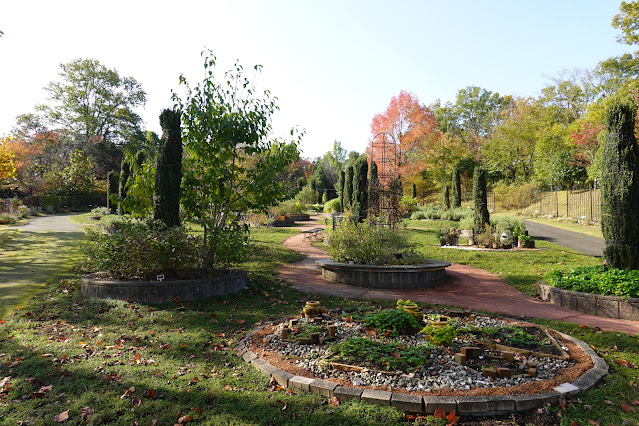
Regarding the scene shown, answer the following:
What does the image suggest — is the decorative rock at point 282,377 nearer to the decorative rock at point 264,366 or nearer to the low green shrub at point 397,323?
the decorative rock at point 264,366

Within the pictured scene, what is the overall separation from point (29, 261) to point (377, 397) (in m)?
9.31

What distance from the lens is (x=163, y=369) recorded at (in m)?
3.51

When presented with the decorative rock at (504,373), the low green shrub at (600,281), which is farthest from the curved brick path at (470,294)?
the decorative rock at (504,373)

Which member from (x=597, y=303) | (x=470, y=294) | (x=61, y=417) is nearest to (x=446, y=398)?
(x=61, y=417)

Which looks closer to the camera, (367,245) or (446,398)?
(446,398)

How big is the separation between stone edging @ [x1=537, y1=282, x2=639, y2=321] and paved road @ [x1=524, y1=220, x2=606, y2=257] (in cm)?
593

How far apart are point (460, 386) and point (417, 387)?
13.8 inches

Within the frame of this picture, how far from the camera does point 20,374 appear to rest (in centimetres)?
341

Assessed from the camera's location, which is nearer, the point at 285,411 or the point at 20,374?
the point at 285,411

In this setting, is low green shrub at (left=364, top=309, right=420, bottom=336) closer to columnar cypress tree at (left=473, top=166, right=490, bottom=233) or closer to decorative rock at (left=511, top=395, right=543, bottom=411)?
decorative rock at (left=511, top=395, right=543, bottom=411)

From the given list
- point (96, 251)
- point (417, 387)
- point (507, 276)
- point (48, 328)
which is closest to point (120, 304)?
point (48, 328)

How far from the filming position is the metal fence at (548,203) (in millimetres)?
20653

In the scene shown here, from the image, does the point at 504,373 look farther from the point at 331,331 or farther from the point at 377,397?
the point at 331,331

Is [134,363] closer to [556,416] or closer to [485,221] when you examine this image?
[556,416]
